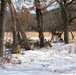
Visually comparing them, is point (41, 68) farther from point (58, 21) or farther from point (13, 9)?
point (58, 21)

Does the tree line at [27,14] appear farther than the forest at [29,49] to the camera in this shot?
Yes

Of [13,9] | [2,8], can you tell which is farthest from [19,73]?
[13,9]

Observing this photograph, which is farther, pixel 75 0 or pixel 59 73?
pixel 75 0

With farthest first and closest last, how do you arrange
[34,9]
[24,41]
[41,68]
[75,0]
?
1. [75,0]
2. [34,9]
3. [24,41]
4. [41,68]

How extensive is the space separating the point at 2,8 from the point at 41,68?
4241mm

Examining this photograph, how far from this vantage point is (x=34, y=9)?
19.9 meters

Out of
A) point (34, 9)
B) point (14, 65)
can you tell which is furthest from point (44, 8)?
point (14, 65)

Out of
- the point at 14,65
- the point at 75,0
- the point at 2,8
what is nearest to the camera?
the point at 14,65

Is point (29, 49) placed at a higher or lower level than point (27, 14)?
lower

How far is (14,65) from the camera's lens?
377 inches

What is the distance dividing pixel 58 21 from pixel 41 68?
80.5 ft

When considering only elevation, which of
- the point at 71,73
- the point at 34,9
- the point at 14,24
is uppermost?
the point at 34,9

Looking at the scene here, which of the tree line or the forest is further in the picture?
the tree line

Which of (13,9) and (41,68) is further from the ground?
(13,9)
